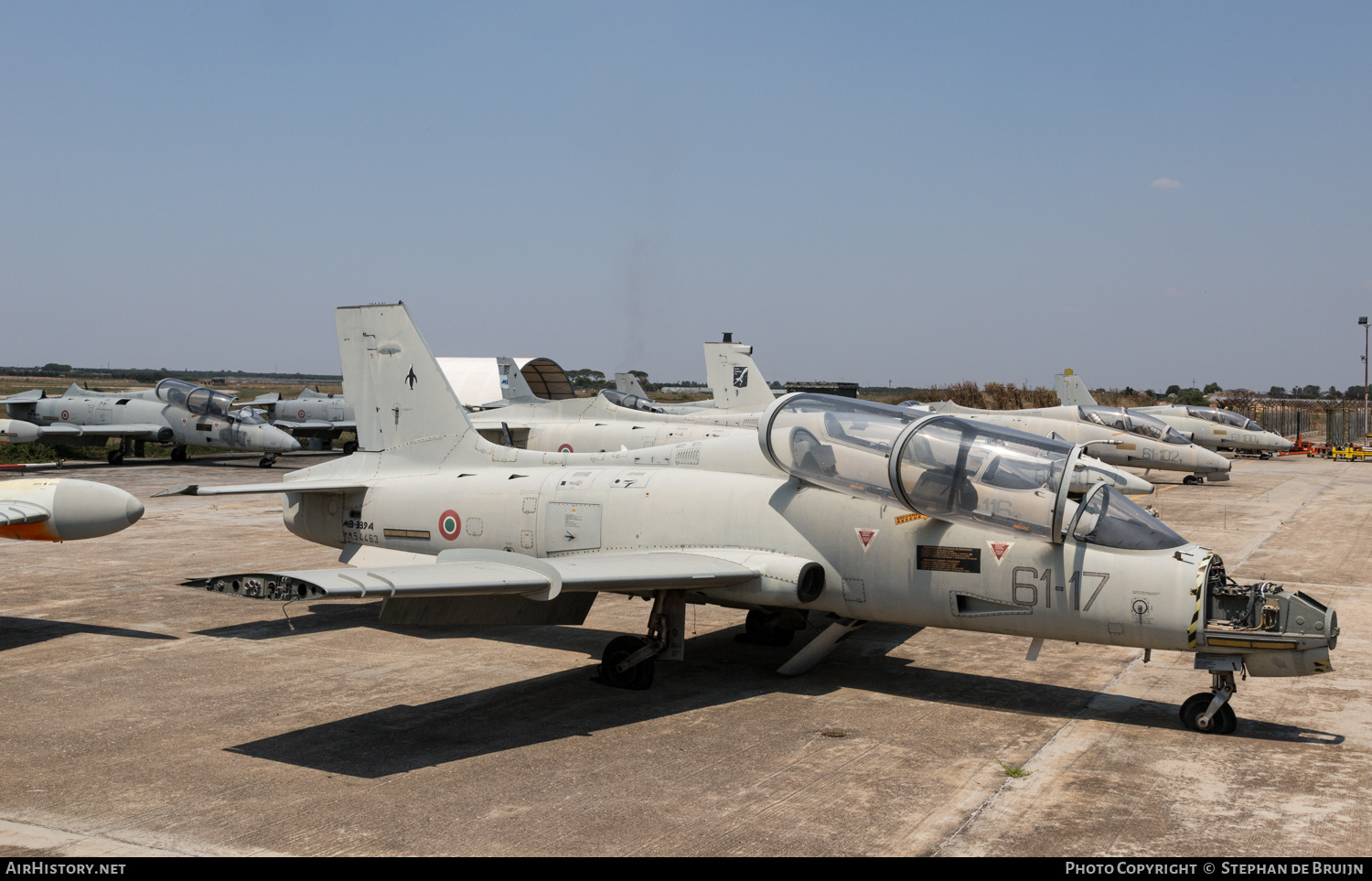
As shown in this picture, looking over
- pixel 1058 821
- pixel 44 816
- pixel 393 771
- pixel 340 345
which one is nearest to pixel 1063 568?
pixel 1058 821

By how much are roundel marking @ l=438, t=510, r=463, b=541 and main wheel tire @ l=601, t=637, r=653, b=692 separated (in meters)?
2.42

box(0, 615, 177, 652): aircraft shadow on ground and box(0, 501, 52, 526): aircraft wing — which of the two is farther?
box(0, 615, 177, 652): aircraft shadow on ground

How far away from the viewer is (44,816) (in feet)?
20.0

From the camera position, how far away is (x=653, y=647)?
8.96 m

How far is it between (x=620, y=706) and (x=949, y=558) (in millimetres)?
3013

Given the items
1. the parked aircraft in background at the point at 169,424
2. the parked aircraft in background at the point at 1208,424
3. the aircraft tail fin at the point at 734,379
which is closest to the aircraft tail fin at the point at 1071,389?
the parked aircraft in background at the point at 1208,424

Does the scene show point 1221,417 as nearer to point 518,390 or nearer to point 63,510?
point 518,390

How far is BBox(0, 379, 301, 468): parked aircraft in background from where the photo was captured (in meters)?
34.7

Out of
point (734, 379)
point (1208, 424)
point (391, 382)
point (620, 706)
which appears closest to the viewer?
point (620, 706)

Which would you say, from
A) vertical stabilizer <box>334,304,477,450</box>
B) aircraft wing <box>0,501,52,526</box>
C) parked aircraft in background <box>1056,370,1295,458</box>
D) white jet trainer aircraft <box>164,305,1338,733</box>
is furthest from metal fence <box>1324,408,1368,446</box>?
aircraft wing <box>0,501,52,526</box>

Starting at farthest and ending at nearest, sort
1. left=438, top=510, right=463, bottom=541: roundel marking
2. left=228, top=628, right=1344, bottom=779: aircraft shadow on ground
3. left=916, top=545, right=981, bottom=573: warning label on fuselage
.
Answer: left=438, top=510, right=463, bottom=541: roundel marking < left=916, top=545, right=981, bottom=573: warning label on fuselage < left=228, top=628, right=1344, bottom=779: aircraft shadow on ground

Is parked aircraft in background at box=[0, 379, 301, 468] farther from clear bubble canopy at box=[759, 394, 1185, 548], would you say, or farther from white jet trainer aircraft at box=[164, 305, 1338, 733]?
clear bubble canopy at box=[759, 394, 1185, 548]

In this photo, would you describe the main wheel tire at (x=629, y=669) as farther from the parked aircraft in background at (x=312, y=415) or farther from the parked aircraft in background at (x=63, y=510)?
the parked aircraft in background at (x=312, y=415)

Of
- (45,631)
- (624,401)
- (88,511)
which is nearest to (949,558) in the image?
(88,511)
